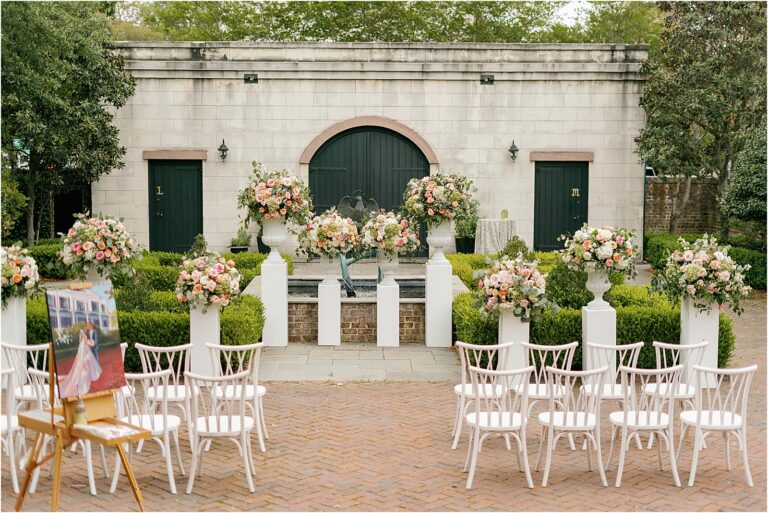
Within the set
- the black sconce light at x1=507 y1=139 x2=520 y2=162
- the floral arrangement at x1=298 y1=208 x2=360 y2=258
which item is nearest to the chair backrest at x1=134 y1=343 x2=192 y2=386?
the floral arrangement at x1=298 y1=208 x2=360 y2=258

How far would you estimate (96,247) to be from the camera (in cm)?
1061

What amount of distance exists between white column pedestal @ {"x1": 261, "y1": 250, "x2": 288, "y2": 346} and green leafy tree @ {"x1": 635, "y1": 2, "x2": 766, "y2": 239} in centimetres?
1061

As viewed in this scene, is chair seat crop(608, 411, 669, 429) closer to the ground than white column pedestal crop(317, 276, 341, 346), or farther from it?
closer to the ground

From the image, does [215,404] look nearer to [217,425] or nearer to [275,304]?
[217,425]

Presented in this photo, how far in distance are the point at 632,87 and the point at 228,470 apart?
16.9 meters

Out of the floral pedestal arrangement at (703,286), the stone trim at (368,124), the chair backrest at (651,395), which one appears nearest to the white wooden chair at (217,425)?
the chair backrest at (651,395)

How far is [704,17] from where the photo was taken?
1959 centimetres

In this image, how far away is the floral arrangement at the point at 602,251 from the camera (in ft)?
34.4

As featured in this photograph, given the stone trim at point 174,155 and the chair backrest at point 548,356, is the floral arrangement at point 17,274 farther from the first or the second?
the stone trim at point 174,155

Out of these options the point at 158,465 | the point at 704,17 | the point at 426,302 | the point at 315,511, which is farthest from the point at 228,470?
the point at 704,17

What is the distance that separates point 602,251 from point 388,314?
356cm

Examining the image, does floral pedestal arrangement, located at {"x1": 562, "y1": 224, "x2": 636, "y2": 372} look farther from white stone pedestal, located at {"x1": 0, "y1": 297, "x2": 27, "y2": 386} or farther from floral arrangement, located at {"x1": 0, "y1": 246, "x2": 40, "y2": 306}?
white stone pedestal, located at {"x1": 0, "y1": 297, "x2": 27, "y2": 386}

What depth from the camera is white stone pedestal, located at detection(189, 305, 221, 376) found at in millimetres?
10570

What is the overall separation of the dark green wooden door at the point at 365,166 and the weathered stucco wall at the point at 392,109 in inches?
16.3
